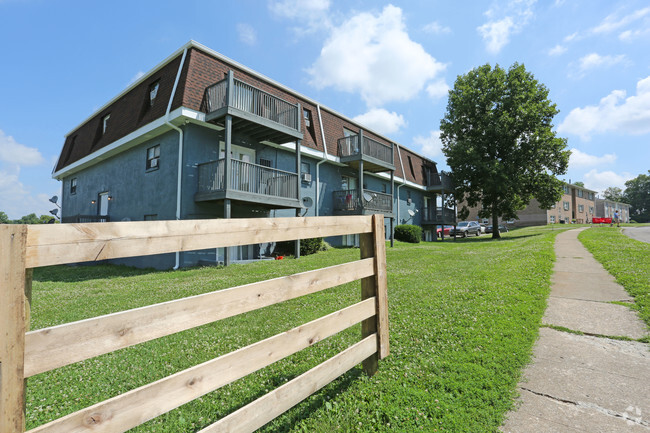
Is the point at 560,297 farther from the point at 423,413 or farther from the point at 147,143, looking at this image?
the point at 147,143

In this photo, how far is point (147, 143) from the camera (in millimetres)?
13195

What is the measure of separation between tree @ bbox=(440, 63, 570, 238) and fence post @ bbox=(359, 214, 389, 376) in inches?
932

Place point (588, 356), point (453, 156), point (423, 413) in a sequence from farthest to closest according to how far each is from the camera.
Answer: point (453, 156) → point (588, 356) → point (423, 413)

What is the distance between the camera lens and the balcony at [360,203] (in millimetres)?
16400

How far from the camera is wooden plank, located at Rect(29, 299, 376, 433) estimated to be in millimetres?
1223

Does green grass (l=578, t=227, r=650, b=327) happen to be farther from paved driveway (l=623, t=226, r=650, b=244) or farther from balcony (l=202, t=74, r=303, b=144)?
balcony (l=202, t=74, r=303, b=144)

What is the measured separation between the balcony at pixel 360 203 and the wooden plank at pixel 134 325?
1420 cm

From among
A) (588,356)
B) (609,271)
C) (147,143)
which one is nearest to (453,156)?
(609,271)

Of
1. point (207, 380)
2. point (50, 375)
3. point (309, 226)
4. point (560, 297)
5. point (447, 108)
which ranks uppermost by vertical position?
point (447, 108)

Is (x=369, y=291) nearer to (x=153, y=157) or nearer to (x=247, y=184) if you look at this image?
(x=247, y=184)

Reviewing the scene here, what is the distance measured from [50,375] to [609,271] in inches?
370

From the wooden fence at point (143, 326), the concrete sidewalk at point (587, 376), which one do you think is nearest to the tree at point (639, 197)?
the concrete sidewalk at point (587, 376)

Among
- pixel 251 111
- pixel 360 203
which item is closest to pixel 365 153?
pixel 360 203

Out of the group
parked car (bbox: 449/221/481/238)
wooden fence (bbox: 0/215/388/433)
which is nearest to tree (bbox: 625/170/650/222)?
parked car (bbox: 449/221/481/238)
